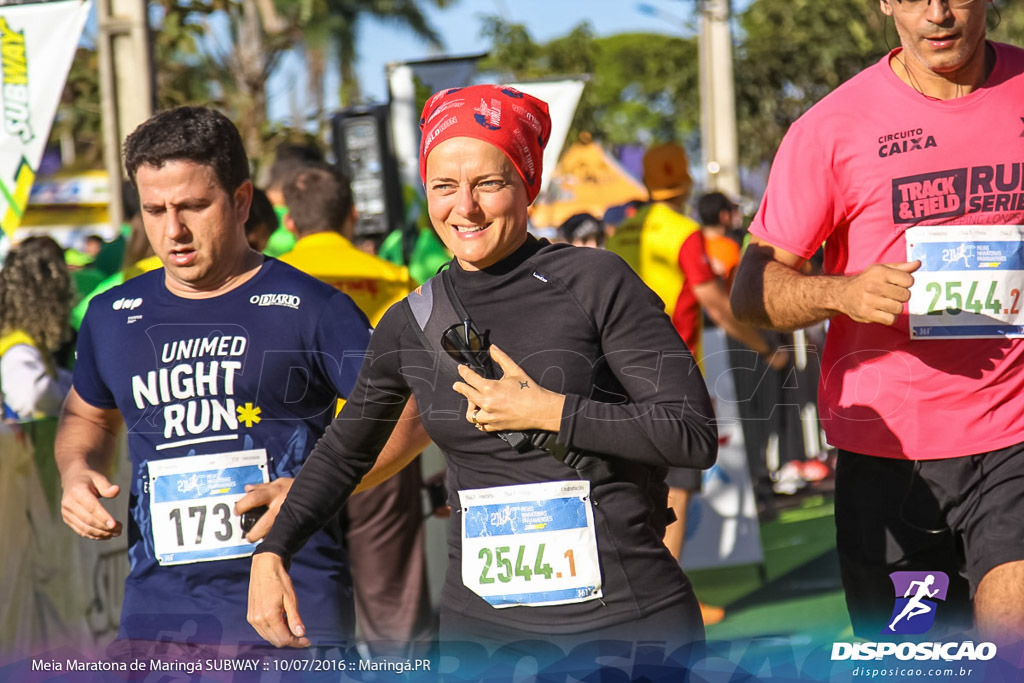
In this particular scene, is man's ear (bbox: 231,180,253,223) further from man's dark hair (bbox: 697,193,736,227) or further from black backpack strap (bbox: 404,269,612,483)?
man's dark hair (bbox: 697,193,736,227)

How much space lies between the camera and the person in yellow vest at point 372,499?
18.8 ft

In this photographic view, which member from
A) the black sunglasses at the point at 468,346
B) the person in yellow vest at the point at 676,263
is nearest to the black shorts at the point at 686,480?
the person in yellow vest at the point at 676,263

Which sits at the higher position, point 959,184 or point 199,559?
point 959,184

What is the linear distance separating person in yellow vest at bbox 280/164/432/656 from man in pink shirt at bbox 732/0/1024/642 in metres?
2.55

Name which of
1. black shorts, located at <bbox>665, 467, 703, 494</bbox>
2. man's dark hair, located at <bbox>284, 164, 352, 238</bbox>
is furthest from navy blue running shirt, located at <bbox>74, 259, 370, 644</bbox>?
black shorts, located at <bbox>665, 467, 703, 494</bbox>

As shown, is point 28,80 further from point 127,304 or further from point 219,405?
point 219,405

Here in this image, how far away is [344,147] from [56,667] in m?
7.26

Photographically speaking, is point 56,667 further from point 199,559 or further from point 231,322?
point 231,322

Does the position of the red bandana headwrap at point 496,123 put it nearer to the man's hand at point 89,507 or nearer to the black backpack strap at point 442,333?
the black backpack strap at point 442,333

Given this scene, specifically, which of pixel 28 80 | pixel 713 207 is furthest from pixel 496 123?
pixel 713 207

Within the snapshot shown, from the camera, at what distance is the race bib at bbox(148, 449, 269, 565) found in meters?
3.44

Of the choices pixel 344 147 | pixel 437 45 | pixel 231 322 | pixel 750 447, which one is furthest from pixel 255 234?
pixel 437 45

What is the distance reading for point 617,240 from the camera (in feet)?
23.8

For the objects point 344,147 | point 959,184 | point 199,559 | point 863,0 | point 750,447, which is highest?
point 863,0
